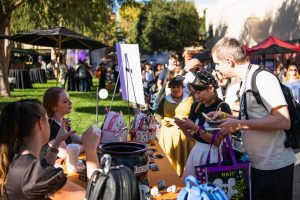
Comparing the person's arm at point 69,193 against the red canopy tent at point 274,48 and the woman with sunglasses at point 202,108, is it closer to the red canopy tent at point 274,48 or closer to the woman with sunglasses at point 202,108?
the woman with sunglasses at point 202,108

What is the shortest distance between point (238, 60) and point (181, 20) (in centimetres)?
4376

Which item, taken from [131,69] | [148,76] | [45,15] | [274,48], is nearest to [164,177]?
[131,69]

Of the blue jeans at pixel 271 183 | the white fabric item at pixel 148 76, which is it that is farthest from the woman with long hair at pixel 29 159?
the white fabric item at pixel 148 76

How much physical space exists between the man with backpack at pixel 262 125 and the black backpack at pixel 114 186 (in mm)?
1177

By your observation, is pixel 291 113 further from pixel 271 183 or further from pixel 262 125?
pixel 271 183

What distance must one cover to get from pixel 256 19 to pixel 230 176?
1114 inches

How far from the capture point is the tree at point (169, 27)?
45406 mm

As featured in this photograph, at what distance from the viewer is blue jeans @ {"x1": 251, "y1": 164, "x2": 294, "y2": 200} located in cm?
291

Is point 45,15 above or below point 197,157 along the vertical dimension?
above

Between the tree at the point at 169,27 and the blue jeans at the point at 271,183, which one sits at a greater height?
the tree at the point at 169,27

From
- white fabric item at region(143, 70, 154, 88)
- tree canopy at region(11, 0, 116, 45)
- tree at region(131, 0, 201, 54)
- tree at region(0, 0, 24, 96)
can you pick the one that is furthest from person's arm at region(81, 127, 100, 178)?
tree at region(131, 0, 201, 54)

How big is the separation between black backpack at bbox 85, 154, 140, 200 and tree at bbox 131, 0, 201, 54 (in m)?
44.1

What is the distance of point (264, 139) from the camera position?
113 inches

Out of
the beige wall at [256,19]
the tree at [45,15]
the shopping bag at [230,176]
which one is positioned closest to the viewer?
the shopping bag at [230,176]
